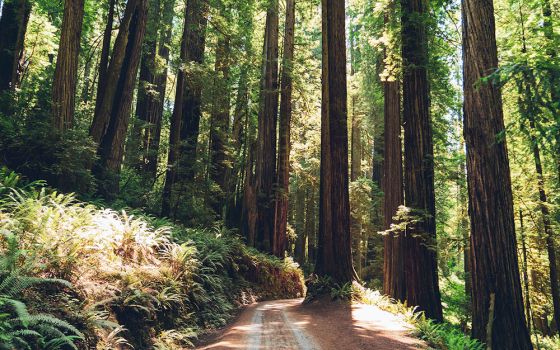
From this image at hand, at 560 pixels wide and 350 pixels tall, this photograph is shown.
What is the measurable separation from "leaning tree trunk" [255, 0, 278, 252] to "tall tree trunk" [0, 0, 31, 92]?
30.4ft

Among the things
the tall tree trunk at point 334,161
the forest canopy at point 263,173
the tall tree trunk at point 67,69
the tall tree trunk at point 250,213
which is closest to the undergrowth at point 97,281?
the forest canopy at point 263,173

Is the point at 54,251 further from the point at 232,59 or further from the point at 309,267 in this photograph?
the point at 309,267

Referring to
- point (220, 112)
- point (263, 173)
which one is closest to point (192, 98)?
point (220, 112)

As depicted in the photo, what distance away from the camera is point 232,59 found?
15812 mm

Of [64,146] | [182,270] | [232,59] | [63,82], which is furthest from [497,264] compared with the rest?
[232,59]

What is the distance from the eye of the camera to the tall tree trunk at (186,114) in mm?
12523

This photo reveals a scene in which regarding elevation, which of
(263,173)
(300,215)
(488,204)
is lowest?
(488,204)

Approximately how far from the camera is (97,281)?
16.0 feet

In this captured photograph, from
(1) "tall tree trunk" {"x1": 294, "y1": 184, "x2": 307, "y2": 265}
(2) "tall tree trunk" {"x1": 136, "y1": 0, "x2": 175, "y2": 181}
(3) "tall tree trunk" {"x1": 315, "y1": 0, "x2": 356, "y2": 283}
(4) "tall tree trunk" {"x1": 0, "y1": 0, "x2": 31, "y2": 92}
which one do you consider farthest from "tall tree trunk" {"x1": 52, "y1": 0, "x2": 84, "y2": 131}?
(1) "tall tree trunk" {"x1": 294, "y1": 184, "x2": 307, "y2": 265}

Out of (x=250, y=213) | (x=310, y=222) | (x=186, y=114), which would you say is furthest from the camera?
(x=310, y=222)

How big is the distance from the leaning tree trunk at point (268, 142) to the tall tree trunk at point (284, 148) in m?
0.33

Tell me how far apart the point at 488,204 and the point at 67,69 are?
9.64 metres

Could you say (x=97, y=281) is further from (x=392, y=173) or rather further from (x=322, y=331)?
(x=392, y=173)

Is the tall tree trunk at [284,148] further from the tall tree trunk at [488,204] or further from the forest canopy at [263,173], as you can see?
the tall tree trunk at [488,204]
